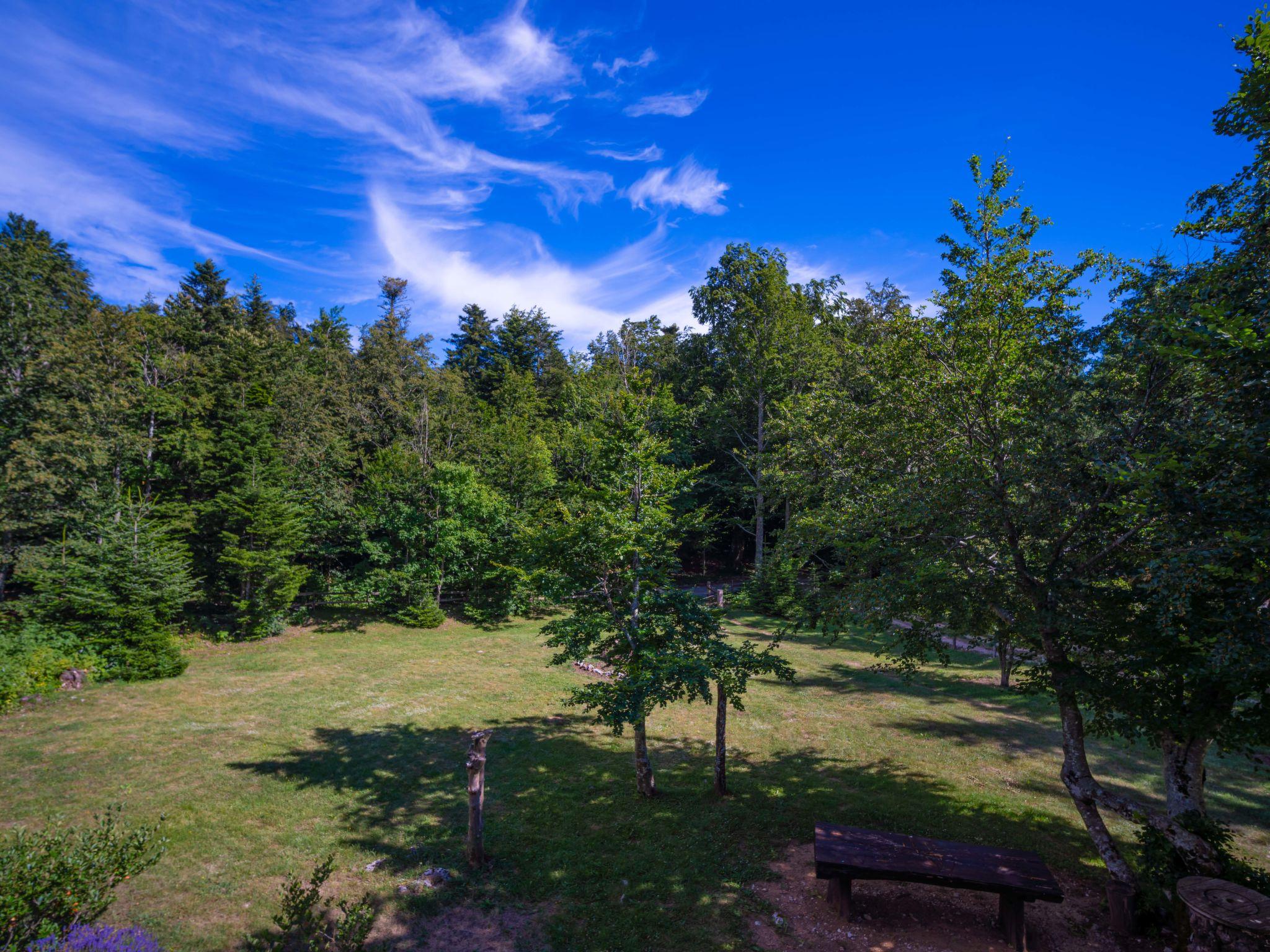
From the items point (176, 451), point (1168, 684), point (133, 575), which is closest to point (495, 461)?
point (176, 451)

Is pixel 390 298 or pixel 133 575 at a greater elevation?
pixel 390 298

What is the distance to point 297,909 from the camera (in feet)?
18.2

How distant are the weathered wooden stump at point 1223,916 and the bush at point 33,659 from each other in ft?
72.6

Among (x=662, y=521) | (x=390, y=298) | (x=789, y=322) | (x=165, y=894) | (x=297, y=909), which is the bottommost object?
(x=165, y=894)

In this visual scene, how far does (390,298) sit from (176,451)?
26.4 meters

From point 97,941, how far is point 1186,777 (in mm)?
11937

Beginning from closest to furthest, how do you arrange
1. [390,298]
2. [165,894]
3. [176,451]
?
[165,894]
[176,451]
[390,298]

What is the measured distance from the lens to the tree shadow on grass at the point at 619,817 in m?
7.18

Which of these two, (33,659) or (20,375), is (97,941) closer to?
(33,659)

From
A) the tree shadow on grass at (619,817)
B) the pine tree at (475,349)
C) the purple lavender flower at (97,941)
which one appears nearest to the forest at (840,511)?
the tree shadow on grass at (619,817)

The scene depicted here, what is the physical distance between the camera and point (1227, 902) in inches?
205

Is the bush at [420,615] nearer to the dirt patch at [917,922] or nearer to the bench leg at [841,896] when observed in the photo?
the dirt patch at [917,922]

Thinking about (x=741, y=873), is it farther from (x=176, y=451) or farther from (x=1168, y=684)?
(x=176, y=451)

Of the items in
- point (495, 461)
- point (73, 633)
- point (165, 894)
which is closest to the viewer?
point (165, 894)
